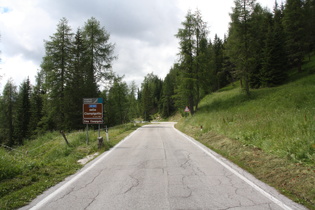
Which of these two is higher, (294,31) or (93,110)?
(294,31)

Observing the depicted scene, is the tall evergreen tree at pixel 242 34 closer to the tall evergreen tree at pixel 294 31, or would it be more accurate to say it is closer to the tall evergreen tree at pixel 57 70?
the tall evergreen tree at pixel 294 31

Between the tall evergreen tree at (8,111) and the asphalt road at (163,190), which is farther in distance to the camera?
the tall evergreen tree at (8,111)

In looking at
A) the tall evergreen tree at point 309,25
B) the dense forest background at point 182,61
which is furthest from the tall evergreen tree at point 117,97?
the tall evergreen tree at point 309,25

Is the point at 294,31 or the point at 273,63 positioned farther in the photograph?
the point at 294,31

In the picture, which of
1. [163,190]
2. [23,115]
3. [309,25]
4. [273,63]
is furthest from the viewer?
[23,115]

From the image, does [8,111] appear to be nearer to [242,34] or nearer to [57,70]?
[57,70]

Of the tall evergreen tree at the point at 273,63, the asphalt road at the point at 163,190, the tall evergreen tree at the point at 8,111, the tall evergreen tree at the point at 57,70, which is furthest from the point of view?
the tall evergreen tree at the point at 8,111

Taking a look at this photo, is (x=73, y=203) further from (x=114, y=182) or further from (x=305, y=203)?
(x=305, y=203)

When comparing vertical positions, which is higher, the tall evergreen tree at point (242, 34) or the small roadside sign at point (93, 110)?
the tall evergreen tree at point (242, 34)

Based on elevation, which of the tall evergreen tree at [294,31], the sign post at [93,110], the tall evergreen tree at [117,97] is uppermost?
the tall evergreen tree at [294,31]

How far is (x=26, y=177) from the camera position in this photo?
227 inches

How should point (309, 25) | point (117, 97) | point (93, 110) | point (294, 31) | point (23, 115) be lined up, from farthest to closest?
point (23, 115) < point (309, 25) < point (294, 31) < point (117, 97) < point (93, 110)

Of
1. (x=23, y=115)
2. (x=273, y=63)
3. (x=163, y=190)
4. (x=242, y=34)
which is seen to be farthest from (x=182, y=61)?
(x=23, y=115)

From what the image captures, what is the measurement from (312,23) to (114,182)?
5150 cm
